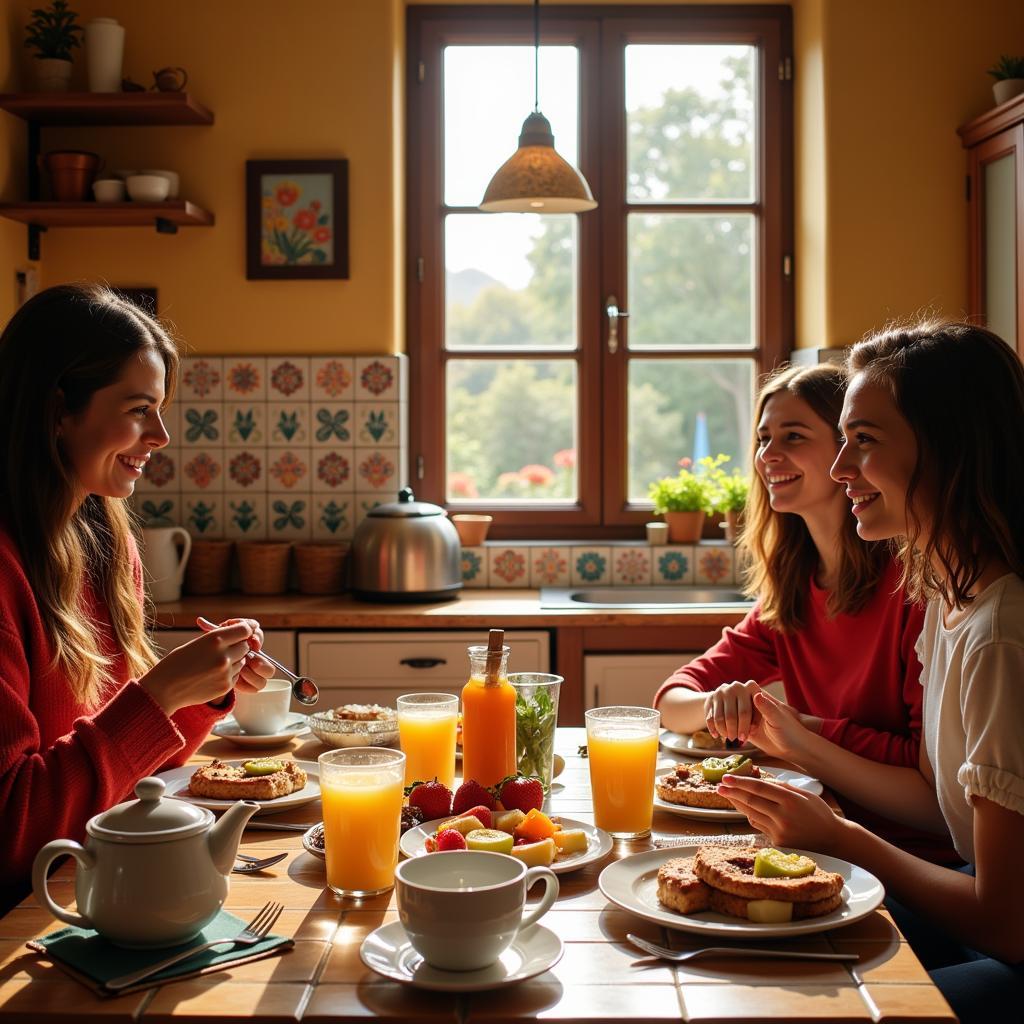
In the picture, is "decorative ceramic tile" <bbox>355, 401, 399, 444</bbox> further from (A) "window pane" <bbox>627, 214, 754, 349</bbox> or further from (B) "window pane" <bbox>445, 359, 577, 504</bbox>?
(A) "window pane" <bbox>627, 214, 754, 349</bbox>

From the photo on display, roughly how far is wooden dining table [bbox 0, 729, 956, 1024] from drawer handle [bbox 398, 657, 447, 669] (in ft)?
5.97

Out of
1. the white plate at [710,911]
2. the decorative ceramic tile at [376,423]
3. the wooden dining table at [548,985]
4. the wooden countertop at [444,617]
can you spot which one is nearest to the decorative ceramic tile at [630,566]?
the wooden countertop at [444,617]

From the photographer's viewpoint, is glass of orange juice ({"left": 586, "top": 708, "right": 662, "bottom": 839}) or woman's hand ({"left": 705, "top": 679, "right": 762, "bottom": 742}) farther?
woman's hand ({"left": 705, "top": 679, "right": 762, "bottom": 742})

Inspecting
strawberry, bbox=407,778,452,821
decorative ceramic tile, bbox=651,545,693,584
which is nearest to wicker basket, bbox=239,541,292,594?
decorative ceramic tile, bbox=651,545,693,584

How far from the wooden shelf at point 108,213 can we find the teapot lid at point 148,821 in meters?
2.53

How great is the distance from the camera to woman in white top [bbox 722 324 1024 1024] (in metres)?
1.30

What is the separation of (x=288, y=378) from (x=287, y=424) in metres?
0.14

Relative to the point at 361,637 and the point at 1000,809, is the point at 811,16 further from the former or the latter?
the point at 1000,809

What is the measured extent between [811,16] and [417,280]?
4.56 feet

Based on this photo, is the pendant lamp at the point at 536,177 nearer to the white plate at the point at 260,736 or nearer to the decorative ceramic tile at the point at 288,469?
the white plate at the point at 260,736

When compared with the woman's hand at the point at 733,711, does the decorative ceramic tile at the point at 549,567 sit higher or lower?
higher

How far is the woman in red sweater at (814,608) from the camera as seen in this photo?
6.37 ft

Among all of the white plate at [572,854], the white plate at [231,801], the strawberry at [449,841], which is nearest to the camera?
the strawberry at [449,841]

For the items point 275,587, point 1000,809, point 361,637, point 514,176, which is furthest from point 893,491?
point 275,587
